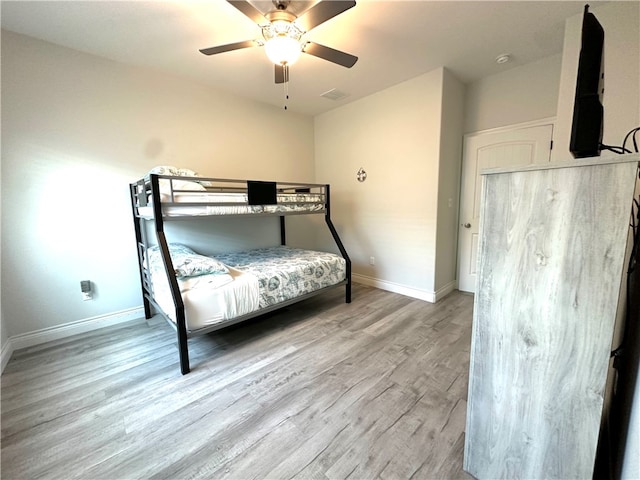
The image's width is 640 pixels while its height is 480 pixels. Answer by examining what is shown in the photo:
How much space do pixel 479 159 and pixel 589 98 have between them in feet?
8.52

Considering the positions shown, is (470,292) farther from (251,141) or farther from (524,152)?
(251,141)

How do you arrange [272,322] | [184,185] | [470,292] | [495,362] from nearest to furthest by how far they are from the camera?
[495,362] → [184,185] → [272,322] → [470,292]

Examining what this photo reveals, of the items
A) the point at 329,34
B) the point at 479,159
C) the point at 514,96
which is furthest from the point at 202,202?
the point at 514,96

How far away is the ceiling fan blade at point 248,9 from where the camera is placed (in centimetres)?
144

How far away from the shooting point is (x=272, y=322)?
2.73 m

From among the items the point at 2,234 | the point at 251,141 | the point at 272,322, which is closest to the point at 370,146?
the point at 251,141

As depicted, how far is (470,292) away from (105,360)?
13.2 ft

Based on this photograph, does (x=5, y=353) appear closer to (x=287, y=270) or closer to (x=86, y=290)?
(x=86, y=290)

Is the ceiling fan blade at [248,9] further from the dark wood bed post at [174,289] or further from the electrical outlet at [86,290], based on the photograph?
the electrical outlet at [86,290]

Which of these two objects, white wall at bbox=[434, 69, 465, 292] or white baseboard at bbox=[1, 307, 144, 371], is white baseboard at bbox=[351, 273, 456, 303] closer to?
white wall at bbox=[434, 69, 465, 292]

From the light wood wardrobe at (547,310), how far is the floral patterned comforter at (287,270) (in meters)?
1.72

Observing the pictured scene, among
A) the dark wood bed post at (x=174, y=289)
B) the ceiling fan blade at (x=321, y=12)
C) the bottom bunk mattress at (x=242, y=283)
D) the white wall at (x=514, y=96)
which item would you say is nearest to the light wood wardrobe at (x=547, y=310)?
the ceiling fan blade at (x=321, y=12)

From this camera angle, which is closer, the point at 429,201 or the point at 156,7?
the point at 156,7

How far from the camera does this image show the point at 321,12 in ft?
5.09
